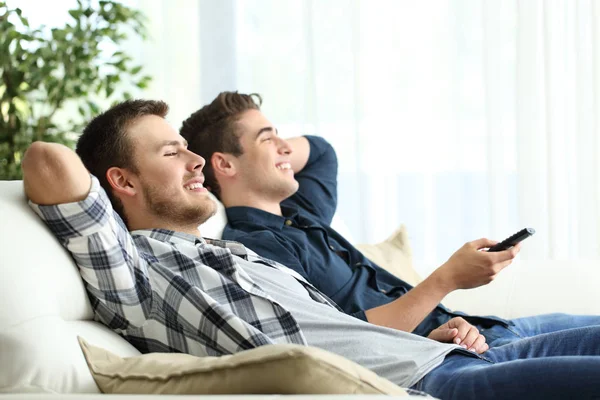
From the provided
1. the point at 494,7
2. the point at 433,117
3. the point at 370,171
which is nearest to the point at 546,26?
the point at 494,7

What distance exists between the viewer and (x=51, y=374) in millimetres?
1134

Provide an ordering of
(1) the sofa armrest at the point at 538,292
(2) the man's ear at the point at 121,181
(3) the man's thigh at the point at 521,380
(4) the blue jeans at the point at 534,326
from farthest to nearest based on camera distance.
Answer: (1) the sofa armrest at the point at 538,292 → (4) the blue jeans at the point at 534,326 → (2) the man's ear at the point at 121,181 → (3) the man's thigh at the point at 521,380

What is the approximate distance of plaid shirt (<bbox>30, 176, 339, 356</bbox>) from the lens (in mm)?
1324

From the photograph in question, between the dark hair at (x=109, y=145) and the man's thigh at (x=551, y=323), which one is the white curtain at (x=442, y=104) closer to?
the man's thigh at (x=551, y=323)

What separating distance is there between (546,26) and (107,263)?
8.71 ft

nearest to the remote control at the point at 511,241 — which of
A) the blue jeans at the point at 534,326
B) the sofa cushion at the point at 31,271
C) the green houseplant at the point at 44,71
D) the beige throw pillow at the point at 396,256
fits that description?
the blue jeans at the point at 534,326

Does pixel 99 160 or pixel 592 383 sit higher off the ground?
pixel 99 160

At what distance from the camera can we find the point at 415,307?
1.83 meters

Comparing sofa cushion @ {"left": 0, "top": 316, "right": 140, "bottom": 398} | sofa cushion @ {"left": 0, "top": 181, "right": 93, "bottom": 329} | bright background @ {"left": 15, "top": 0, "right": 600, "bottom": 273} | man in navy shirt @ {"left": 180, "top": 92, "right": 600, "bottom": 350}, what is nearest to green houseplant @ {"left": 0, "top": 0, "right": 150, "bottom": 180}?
bright background @ {"left": 15, "top": 0, "right": 600, "bottom": 273}

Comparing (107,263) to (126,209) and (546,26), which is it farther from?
(546,26)

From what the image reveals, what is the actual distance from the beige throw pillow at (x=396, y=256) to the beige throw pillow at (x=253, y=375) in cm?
124

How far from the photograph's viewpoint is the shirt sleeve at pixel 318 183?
95.1 inches

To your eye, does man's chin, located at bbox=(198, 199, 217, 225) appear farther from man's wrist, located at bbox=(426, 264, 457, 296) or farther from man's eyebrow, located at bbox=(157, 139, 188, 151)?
man's wrist, located at bbox=(426, 264, 457, 296)

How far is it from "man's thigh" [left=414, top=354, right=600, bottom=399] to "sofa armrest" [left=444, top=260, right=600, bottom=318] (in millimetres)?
814
